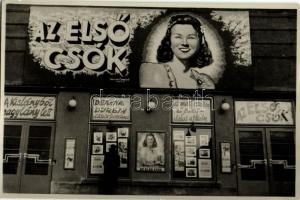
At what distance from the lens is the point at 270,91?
11.8 feet

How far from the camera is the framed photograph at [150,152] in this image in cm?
352

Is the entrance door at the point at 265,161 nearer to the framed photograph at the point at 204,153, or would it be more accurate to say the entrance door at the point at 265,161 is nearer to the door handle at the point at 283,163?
the door handle at the point at 283,163

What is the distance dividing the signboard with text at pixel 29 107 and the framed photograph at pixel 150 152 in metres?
0.86

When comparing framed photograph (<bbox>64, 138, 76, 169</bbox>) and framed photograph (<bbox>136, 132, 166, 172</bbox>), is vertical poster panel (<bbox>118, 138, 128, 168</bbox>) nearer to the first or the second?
framed photograph (<bbox>136, 132, 166, 172</bbox>)

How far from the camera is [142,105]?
3.56m

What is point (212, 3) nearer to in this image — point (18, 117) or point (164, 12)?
point (164, 12)

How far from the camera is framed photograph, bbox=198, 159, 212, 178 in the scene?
3.41 metres

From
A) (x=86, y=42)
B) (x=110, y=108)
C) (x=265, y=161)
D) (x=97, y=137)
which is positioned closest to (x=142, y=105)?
(x=110, y=108)

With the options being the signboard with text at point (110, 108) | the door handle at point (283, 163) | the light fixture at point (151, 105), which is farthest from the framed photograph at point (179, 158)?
the door handle at point (283, 163)

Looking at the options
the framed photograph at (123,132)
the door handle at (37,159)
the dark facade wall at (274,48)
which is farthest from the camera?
the framed photograph at (123,132)

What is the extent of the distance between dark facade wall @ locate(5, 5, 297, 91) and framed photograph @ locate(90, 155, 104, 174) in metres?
0.91

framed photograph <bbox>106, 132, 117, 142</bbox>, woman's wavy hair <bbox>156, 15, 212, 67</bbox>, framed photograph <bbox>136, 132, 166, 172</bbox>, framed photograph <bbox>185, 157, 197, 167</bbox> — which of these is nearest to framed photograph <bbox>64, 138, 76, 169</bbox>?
framed photograph <bbox>106, 132, 117, 142</bbox>

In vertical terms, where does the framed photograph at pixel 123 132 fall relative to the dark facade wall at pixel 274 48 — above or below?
below

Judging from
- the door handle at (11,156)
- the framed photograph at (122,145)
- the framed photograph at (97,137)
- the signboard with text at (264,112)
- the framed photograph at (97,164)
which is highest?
the signboard with text at (264,112)
